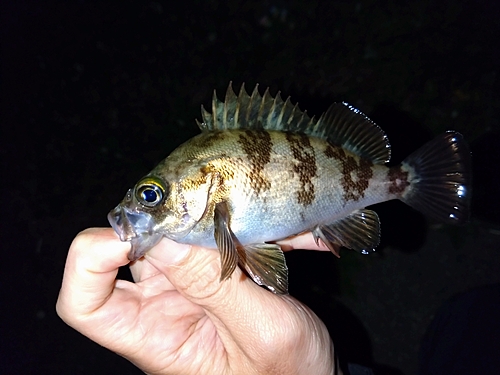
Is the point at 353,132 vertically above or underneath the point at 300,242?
above

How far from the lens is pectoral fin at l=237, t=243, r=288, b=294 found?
1390mm

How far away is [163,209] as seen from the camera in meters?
1.33

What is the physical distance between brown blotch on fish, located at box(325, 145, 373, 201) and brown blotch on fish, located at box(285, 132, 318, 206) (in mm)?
88

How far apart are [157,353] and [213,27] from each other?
286 cm

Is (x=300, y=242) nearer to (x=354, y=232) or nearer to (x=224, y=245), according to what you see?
(x=354, y=232)

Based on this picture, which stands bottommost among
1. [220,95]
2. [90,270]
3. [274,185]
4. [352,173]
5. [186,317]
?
[186,317]

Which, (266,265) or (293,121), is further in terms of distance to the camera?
(293,121)

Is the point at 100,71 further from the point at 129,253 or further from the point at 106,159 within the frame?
the point at 129,253

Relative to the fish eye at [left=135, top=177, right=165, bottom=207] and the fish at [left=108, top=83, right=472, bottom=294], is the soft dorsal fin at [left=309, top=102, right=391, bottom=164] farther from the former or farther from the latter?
the fish eye at [left=135, top=177, right=165, bottom=207]

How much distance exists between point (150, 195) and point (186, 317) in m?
0.64

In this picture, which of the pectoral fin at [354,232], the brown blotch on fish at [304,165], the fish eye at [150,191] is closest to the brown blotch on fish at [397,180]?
the pectoral fin at [354,232]

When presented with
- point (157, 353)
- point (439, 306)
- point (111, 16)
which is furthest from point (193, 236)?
point (111, 16)

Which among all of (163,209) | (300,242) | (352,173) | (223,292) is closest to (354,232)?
(352,173)

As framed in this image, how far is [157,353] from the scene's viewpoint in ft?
5.21
